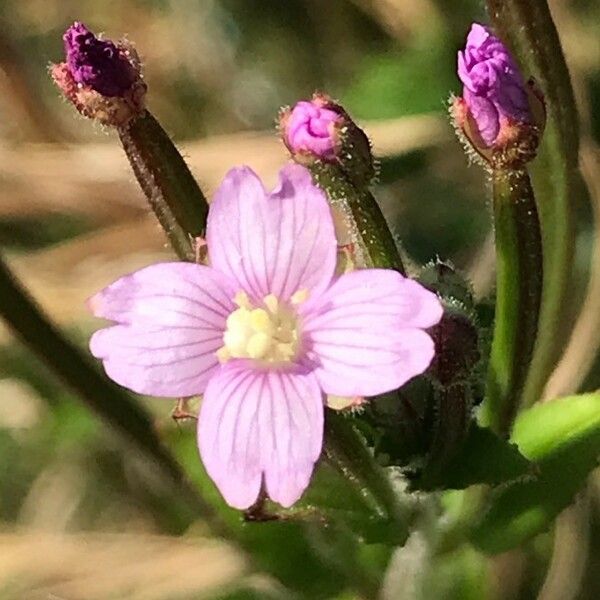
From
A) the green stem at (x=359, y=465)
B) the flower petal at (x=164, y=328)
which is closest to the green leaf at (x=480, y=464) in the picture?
the green stem at (x=359, y=465)

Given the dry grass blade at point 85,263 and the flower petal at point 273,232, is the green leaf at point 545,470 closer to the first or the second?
the flower petal at point 273,232

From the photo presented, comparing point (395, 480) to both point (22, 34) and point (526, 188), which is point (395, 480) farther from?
point (22, 34)

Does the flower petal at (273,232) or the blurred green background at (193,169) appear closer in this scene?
the flower petal at (273,232)

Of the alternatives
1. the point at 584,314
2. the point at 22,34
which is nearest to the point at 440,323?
the point at 584,314

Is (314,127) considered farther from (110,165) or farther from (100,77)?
(110,165)

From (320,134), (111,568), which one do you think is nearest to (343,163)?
(320,134)
